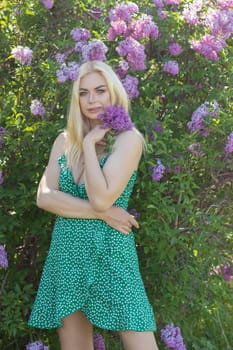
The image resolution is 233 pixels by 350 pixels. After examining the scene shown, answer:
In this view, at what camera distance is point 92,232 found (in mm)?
3328

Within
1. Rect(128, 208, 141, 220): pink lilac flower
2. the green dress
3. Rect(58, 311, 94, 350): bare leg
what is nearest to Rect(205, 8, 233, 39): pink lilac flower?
Result: Rect(128, 208, 141, 220): pink lilac flower

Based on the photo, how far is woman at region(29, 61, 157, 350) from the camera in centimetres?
324

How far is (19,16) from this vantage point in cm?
439

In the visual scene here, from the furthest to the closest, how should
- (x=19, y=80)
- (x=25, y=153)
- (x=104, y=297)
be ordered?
1. (x=19, y=80)
2. (x=25, y=153)
3. (x=104, y=297)

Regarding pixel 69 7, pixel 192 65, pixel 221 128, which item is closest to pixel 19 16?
pixel 69 7

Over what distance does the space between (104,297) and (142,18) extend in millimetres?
1597

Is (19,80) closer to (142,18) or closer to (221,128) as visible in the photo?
(142,18)

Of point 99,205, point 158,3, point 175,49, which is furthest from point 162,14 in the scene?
point 99,205

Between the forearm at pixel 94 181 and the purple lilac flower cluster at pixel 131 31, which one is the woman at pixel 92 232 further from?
the purple lilac flower cluster at pixel 131 31

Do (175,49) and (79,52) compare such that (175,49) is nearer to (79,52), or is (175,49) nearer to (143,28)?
(143,28)

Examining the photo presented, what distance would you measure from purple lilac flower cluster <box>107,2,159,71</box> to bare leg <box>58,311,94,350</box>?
1.40 metres

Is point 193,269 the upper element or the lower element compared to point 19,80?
lower

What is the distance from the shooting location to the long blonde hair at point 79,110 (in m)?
3.44

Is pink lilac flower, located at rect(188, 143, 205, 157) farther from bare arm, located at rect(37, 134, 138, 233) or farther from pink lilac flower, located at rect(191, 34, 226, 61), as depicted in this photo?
bare arm, located at rect(37, 134, 138, 233)
